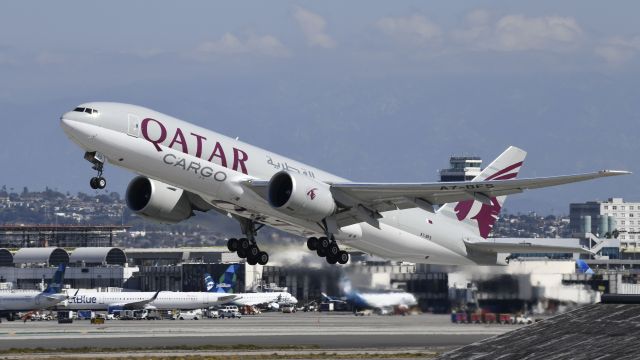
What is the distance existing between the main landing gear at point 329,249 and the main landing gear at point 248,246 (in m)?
3.83

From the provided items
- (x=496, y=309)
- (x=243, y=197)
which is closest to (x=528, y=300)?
(x=496, y=309)

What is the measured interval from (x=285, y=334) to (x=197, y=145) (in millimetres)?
34592

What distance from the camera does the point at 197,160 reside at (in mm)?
58531

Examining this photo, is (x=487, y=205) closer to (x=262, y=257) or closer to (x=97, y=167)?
(x=262, y=257)

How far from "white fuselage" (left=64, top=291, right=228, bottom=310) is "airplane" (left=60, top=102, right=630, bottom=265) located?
62.1 meters

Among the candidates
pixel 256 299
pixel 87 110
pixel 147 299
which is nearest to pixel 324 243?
pixel 87 110

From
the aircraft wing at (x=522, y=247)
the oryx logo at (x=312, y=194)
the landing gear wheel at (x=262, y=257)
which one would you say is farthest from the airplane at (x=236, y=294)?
the oryx logo at (x=312, y=194)

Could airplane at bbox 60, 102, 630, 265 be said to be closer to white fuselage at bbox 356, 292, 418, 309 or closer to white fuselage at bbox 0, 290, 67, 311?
white fuselage at bbox 356, 292, 418, 309

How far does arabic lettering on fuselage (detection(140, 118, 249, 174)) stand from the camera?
5762 centimetres

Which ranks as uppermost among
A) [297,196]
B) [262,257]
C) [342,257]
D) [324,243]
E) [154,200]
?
[154,200]

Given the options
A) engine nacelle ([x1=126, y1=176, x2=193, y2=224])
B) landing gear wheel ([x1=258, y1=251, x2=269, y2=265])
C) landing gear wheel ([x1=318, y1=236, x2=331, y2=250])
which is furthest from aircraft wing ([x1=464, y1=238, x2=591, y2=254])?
engine nacelle ([x1=126, y1=176, x2=193, y2=224])

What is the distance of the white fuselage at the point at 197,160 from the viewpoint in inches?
2248

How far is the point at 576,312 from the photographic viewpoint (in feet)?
A: 160

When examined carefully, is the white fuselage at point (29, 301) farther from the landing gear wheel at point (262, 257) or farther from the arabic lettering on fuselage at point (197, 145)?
the arabic lettering on fuselage at point (197, 145)
